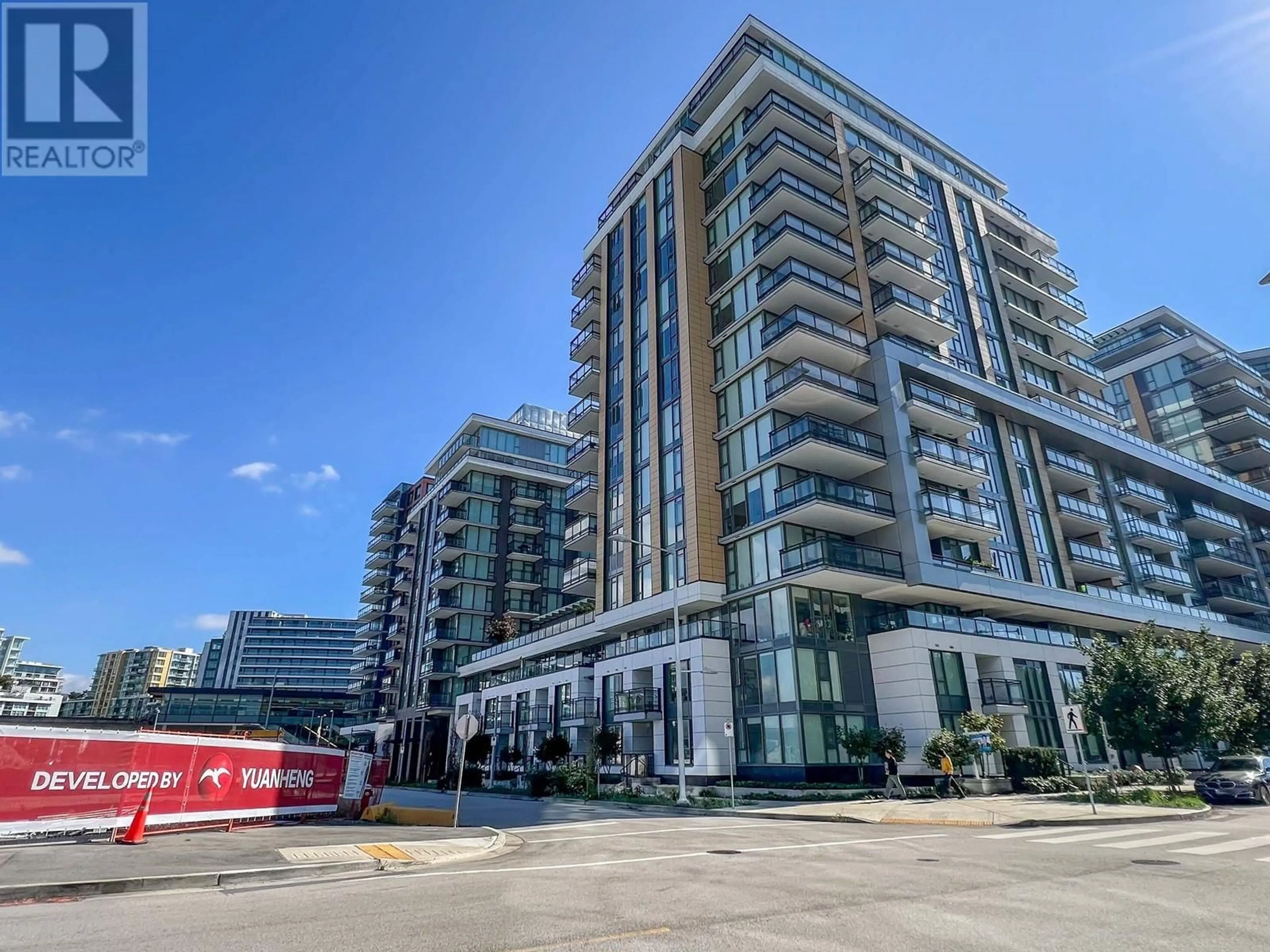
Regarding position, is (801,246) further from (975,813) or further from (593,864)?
(593,864)

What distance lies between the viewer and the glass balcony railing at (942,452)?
36844mm

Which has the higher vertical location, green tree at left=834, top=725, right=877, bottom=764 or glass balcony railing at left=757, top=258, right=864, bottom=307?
glass balcony railing at left=757, top=258, right=864, bottom=307

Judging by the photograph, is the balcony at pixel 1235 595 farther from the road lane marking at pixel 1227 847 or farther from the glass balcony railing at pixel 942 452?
the road lane marking at pixel 1227 847

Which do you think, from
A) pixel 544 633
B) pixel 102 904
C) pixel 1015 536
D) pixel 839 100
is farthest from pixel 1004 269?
pixel 102 904

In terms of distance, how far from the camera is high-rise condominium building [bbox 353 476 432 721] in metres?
83.2

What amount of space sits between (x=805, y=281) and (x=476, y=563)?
1802 inches

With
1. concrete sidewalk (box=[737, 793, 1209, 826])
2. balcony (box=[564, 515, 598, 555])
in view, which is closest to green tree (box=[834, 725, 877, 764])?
concrete sidewalk (box=[737, 793, 1209, 826])

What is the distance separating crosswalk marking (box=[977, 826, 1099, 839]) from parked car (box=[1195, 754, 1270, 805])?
11328 mm

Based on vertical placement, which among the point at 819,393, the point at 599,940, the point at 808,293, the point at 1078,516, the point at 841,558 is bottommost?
the point at 599,940

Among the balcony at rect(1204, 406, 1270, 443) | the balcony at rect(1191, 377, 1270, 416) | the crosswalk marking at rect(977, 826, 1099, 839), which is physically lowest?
the crosswalk marking at rect(977, 826, 1099, 839)

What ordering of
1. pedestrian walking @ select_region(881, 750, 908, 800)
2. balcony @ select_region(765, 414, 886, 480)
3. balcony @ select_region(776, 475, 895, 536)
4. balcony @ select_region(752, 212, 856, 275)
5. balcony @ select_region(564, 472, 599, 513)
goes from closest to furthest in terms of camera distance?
pedestrian walking @ select_region(881, 750, 908, 800) < balcony @ select_region(776, 475, 895, 536) < balcony @ select_region(765, 414, 886, 480) < balcony @ select_region(752, 212, 856, 275) < balcony @ select_region(564, 472, 599, 513)

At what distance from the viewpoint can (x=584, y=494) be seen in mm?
50438

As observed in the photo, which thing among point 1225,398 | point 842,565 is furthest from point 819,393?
point 1225,398

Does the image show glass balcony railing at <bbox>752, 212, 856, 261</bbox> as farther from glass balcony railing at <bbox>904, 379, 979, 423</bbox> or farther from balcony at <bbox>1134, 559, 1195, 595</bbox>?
balcony at <bbox>1134, 559, 1195, 595</bbox>
